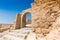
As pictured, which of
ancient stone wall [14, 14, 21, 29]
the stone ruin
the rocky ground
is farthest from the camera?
ancient stone wall [14, 14, 21, 29]

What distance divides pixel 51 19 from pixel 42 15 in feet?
2.55

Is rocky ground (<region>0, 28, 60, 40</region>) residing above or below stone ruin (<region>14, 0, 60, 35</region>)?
below

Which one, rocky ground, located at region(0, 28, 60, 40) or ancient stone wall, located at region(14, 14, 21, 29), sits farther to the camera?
ancient stone wall, located at region(14, 14, 21, 29)

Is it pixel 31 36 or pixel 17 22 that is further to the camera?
pixel 17 22

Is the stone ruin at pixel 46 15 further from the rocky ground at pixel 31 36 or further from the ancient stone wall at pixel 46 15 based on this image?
the rocky ground at pixel 31 36

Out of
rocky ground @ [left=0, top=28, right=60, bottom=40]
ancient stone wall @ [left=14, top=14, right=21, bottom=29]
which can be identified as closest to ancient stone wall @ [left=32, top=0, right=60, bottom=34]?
rocky ground @ [left=0, top=28, right=60, bottom=40]

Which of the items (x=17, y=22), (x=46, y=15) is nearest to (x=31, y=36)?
(x=46, y=15)

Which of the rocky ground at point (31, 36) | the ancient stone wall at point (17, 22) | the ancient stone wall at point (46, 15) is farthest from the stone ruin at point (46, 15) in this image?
the ancient stone wall at point (17, 22)

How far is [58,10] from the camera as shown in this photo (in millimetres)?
4129

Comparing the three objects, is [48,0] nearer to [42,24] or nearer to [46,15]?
[46,15]

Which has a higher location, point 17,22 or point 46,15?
point 46,15

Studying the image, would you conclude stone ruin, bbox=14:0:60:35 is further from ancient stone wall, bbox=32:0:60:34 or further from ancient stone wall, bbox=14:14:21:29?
ancient stone wall, bbox=14:14:21:29

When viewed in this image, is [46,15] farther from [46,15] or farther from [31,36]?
[31,36]

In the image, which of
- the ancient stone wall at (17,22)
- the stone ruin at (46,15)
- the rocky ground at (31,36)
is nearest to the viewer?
the rocky ground at (31,36)
